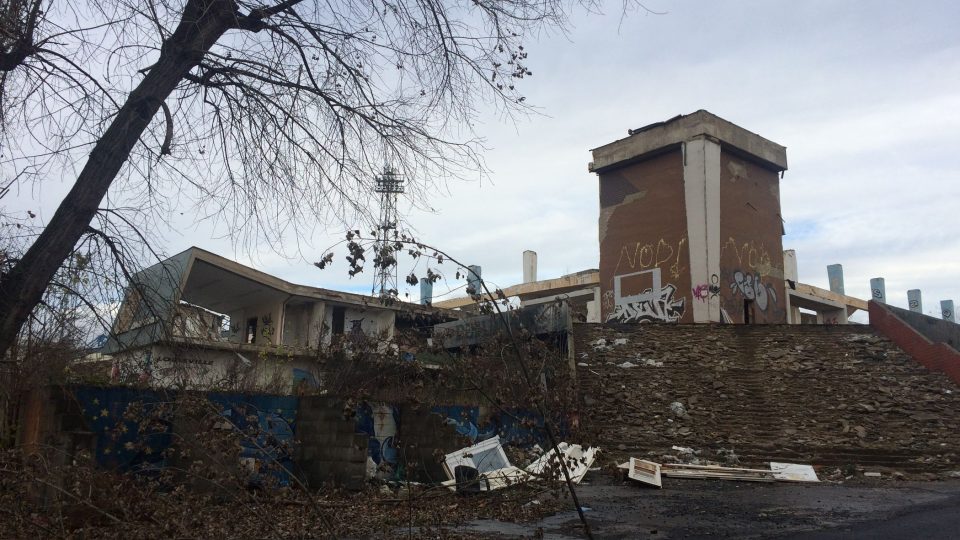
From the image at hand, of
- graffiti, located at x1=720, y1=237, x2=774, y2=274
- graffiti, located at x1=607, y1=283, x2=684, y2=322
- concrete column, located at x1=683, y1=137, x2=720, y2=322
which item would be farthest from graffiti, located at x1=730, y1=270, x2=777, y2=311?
graffiti, located at x1=607, y1=283, x2=684, y2=322

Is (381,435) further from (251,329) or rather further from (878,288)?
(878,288)

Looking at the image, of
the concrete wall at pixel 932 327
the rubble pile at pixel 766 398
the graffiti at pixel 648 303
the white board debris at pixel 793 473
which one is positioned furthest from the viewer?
the graffiti at pixel 648 303

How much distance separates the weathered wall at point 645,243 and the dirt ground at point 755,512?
15.1 m

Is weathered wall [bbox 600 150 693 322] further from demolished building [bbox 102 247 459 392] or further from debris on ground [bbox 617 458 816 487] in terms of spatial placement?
debris on ground [bbox 617 458 816 487]

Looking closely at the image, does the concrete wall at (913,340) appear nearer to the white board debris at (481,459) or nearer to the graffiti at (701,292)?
the graffiti at (701,292)

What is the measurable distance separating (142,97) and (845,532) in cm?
723

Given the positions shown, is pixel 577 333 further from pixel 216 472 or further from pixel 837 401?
pixel 216 472

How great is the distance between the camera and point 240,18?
17.3ft

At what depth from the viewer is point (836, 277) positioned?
52875mm

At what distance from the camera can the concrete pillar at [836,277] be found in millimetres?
52653

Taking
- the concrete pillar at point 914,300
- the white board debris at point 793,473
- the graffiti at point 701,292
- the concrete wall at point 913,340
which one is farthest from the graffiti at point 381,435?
the concrete pillar at point 914,300

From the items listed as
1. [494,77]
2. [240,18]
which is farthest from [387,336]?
[240,18]

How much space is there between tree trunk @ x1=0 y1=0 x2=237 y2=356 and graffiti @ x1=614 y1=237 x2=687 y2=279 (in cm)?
2293

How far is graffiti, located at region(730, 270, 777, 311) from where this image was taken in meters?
26.5
